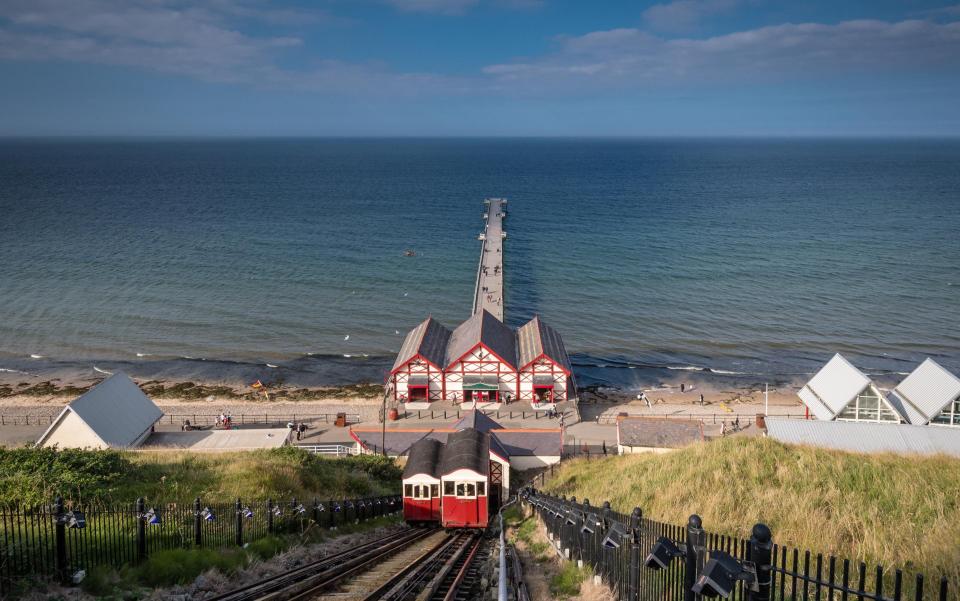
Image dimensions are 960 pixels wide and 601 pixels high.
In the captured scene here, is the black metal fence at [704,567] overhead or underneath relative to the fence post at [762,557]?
underneath

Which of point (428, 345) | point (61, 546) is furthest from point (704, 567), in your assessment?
point (428, 345)

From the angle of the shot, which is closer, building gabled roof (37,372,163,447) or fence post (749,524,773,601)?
fence post (749,524,773,601)

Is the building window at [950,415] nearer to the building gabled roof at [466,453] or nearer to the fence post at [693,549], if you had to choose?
the building gabled roof at [466,453]

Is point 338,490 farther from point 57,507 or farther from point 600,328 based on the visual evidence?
point 600,328

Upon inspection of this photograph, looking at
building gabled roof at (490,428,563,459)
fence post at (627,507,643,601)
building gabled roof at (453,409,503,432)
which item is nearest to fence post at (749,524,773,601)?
fence post at (627,507,643,601)

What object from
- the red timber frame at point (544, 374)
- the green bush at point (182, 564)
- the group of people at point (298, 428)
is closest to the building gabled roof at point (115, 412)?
the group of people at point (298, 428)

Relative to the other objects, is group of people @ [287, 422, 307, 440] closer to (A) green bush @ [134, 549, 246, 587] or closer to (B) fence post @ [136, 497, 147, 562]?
(A) green bush @ [134, 549, 246, 587]

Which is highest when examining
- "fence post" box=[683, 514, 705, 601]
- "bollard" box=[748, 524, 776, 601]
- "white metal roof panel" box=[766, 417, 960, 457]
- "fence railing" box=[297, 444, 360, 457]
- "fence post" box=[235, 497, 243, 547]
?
"bollard" box=[748, 524, 776, 601]
